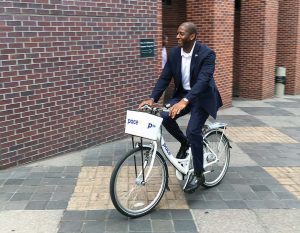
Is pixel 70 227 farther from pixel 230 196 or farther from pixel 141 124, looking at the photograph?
pixel 230 196

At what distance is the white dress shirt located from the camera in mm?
4535

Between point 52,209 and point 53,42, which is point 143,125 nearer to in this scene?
point 52,209

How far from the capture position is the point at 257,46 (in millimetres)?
11930

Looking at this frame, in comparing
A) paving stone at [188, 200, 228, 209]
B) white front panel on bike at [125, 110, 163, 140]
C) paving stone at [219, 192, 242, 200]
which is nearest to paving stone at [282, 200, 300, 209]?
paving stone at [219, 192, 242, 200]

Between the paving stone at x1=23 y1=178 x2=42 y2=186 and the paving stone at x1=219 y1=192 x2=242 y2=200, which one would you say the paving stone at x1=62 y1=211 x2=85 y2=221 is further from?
the paving stone at x1=219 y1=192 x2=242 y2=200

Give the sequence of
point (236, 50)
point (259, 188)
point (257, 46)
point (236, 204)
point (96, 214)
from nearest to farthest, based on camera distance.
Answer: point (96, 214) → point (236, 204) → point (259, 188) → point (257, 46) → point (236, 50)

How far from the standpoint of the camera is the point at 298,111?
10625 millimetres

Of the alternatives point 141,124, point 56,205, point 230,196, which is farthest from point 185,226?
→ point 56,205

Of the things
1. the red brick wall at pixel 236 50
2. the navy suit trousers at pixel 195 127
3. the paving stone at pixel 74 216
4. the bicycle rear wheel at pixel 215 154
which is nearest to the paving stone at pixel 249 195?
the bicycle rear wheel at pixel 215 154

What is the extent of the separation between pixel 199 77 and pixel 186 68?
9.4 inches

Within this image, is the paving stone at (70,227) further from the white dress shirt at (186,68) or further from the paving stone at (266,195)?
the paving stone at (266,195)

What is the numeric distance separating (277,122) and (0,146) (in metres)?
5.96

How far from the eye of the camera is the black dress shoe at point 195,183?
4.68 meters

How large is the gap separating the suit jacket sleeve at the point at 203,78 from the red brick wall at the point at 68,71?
2.51 m
